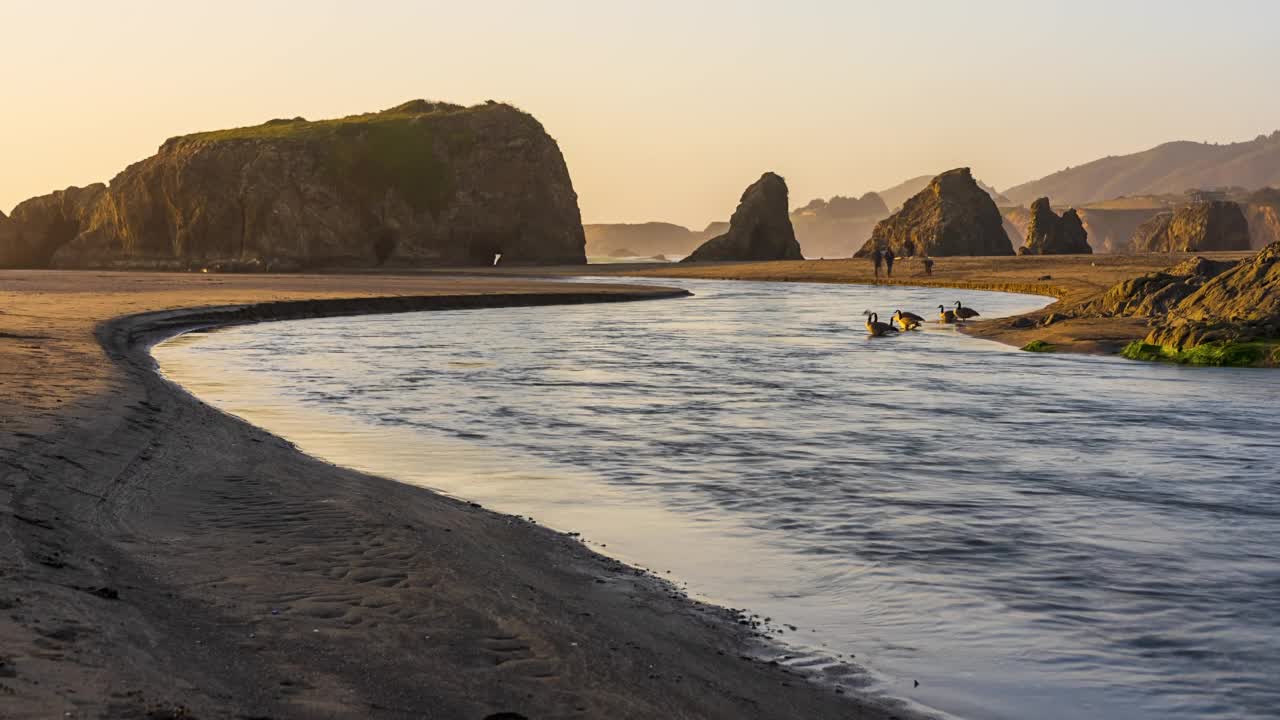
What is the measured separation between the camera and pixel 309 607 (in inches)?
273

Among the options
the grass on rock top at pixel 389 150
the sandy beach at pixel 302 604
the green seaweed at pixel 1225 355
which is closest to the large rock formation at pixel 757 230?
the grass on rock top at pixel 389 150

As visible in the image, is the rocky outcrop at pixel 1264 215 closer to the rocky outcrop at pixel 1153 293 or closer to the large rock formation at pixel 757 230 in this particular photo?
the large rock formation at pixel 757 230

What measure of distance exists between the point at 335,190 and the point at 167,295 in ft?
294

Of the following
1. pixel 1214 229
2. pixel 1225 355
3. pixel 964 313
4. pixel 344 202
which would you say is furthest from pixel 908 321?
pixel 344 202

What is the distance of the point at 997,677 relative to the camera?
6.89 m

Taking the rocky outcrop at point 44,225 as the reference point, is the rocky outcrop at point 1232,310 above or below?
A: below

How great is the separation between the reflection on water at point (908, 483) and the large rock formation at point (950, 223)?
97.4 m

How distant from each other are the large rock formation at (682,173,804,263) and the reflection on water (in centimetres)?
10535

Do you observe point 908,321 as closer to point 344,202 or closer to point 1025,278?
point 1025,278

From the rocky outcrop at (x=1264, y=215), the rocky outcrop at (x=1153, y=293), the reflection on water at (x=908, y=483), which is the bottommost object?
the reflection on water at (x=908, y=483)

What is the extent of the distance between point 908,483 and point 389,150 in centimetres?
13918

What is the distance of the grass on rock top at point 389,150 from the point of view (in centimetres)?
13888

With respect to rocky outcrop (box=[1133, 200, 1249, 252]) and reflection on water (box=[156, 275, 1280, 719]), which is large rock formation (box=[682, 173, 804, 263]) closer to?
rocky outcrop (box=[1133, 200, 1249, 252])

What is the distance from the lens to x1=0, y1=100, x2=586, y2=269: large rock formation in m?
134
